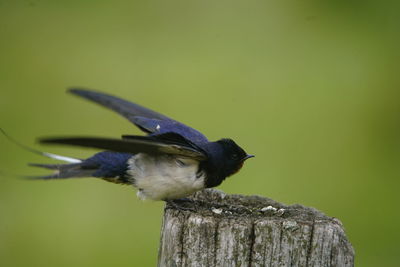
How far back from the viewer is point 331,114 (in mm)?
9266

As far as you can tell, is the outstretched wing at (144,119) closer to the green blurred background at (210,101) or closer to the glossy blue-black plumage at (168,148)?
the glossy blue-black plumage at (168,148)

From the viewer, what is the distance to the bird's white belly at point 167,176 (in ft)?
12.2

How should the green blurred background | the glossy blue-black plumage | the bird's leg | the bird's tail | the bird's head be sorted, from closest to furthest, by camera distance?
the bird's leg
the glossy blue-black plumage
the bird's tail
the bird's head
the green blurred background

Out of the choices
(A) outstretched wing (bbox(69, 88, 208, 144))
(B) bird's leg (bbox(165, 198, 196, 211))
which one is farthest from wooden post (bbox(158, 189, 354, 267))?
(A) outstretched wing (bbox(69, 88, 208, 144))

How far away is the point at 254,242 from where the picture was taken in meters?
2.83

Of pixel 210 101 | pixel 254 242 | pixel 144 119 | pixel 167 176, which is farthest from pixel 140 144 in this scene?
pixel 210 101

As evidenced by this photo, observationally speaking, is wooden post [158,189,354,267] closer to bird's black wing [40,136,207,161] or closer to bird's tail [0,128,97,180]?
bird's black wing [40,136,207,161]

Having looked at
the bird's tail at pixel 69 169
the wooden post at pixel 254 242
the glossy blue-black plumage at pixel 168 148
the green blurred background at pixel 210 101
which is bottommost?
the wooden post at pixel 254 242

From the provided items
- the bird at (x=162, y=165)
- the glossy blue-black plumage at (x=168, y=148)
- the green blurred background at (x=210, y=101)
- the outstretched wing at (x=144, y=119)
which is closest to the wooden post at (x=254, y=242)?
the glossy blue-black plumage at (x=168, y=148)

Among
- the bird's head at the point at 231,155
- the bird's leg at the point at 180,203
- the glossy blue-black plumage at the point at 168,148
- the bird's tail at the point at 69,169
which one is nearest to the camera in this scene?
the bird's leg at the point at 180,203

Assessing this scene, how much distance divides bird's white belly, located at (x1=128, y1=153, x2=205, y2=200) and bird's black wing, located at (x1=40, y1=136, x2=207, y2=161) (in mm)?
91

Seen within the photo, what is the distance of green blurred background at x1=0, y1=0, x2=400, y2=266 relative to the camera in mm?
7089

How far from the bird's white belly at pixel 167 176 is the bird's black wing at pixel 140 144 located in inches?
3.6

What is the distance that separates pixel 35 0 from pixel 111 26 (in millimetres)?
1422
